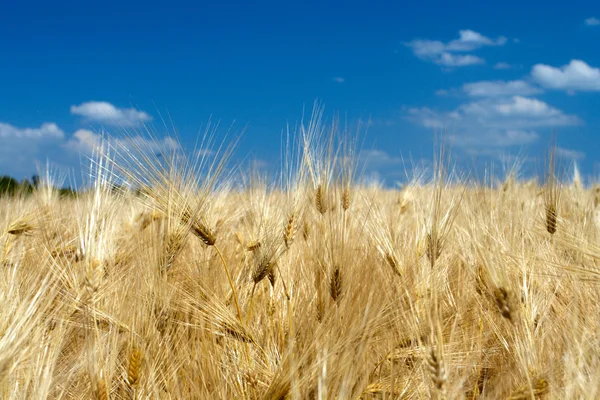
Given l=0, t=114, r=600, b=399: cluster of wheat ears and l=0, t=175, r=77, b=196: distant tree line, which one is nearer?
l=0, t=114, r=600, b=399: cluster of wheat ears

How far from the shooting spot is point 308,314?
177 centimetres

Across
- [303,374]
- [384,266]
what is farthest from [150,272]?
[384,266]

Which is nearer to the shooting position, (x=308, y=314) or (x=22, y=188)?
(x=308, y=314)

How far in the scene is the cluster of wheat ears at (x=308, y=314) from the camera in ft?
4.37

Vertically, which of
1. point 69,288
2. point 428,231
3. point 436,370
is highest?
point 428,231

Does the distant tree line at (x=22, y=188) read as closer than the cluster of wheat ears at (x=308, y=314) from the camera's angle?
No

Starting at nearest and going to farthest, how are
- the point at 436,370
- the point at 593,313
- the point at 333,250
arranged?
the point at 436,370 < the point at 333,250 < the point at 593,313

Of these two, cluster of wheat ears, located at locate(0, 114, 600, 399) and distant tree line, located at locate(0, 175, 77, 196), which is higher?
distant tree line, located at locate(0, 175, 77, 196)

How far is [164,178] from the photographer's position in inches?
79.0

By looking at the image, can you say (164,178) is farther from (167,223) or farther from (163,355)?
(163,355)

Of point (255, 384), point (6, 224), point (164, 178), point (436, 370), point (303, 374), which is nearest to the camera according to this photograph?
point (436, 370)

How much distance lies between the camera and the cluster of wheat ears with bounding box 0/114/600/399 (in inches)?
52.5

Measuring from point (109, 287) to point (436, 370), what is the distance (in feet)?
4.20

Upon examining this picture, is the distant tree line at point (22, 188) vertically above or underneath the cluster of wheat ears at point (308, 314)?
above
